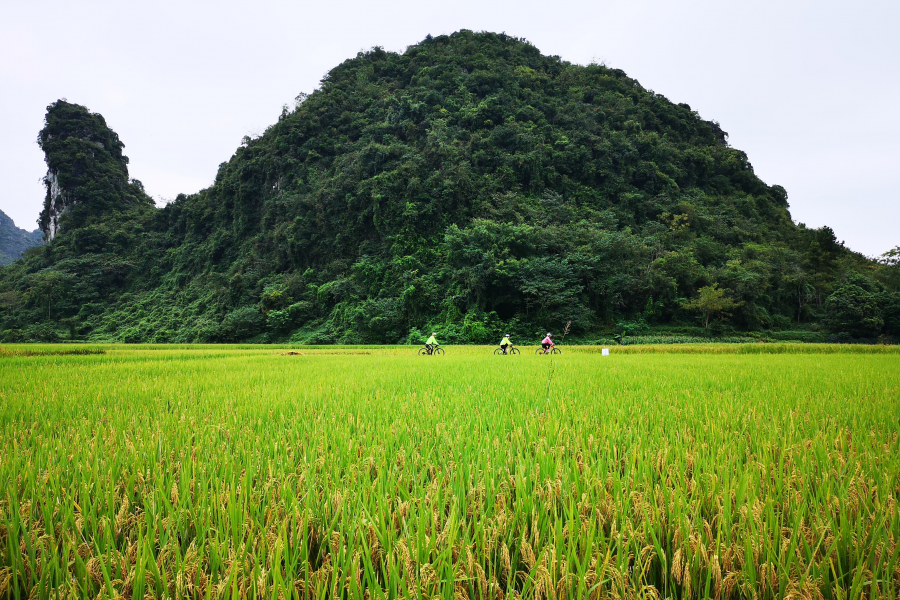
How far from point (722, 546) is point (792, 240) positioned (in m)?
49.2

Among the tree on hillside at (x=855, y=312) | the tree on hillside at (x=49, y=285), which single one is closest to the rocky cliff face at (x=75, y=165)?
the tree on hillside at (x=49, y=285)

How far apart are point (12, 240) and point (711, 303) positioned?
124091mm

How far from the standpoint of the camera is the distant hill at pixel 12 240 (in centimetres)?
7663

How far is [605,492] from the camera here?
131 cm

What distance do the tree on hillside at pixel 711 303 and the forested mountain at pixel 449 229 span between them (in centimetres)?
15

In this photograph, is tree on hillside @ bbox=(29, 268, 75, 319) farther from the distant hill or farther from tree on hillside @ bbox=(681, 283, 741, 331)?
tree on hillside @ bbox=(681, 283, 741, 331)

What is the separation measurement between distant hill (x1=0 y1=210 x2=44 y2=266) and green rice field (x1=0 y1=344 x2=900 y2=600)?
4236 inches

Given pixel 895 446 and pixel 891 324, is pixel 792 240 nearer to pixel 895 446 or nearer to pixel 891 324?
pixel 891 324

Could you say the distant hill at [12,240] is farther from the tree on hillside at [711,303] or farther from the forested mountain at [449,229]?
the tree on hillside at [711,303]

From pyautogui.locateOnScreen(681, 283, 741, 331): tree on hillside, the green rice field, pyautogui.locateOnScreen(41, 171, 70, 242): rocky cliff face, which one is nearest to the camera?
the green rice field

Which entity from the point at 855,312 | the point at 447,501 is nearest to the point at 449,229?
the point at 855,312

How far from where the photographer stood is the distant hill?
251ft

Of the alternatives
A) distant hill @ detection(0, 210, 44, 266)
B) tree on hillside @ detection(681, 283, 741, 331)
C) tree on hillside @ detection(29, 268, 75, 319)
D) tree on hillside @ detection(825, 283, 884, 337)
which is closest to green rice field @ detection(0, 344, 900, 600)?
tree on hillside @ detection(681, 283, 741, 331)

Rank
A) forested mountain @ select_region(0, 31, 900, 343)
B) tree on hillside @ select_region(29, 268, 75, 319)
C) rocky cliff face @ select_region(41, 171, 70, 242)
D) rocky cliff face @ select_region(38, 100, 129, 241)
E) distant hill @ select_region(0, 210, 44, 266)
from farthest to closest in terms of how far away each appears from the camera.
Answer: distant hill @ select_region(0, 210, 44, 266)
rocky cliff face @ select_region(41, 171, 70, 242)
rocky cliff face @ select_region(38, 100, 129, 241)
tree on hillside @ select_region(29, 268, 75, 319)
forested mountain @ select_region(0, 31, 900, 343)
